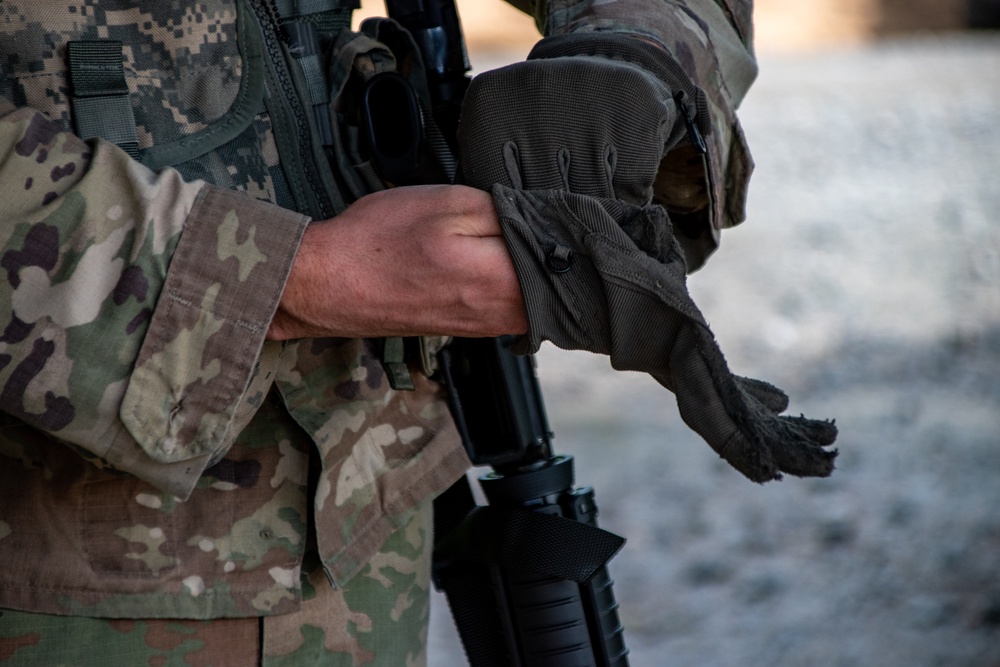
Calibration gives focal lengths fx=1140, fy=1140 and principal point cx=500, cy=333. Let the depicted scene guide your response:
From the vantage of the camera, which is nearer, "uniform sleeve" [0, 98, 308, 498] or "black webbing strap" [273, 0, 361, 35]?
"uniform sleeve" [0, 98, 308, 498]

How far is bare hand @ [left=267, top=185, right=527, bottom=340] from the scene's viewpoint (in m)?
0.89

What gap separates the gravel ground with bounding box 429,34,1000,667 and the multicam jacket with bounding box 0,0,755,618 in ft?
6.45

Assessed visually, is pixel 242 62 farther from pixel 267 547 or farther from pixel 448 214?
pixel 267 547

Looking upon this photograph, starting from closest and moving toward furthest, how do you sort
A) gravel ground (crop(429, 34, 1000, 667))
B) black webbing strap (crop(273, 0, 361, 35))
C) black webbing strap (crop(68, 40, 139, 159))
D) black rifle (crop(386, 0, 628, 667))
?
1. black webbing strap (crop(68, 40, 139, 159))
2. black webbing strap (crop(273, 0, 361, 35))
3. black rifle (crop(386, 0, 628, 667))
4. gravel ground (crop(429, 34, 1000, 667))

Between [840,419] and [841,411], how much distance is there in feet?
0.27

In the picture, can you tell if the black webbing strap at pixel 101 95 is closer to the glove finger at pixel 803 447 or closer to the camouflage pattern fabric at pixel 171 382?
the camouflage pattern fabric at pixel 171 382

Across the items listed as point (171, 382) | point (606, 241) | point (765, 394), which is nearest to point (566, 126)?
point (606, 241)

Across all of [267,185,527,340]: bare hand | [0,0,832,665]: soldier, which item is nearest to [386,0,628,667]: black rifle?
[0,0,832,665]: soldier

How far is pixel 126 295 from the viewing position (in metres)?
0.86

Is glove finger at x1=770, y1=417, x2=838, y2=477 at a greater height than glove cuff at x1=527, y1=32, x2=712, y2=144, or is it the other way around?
glove cuff at x1=527, y1=32, x2=712, y2=144

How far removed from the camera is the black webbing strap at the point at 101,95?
0.97 meters

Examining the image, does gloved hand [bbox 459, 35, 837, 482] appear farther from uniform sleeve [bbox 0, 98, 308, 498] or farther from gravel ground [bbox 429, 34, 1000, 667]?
gravel ground [bbox 429, 34, 1000, 667]

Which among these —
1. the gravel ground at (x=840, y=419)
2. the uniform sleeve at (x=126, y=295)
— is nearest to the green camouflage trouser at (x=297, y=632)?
the uniform sleeve at (x=126, y=295)

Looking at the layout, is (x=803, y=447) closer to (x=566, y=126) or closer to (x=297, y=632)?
(x=566, y=126)
